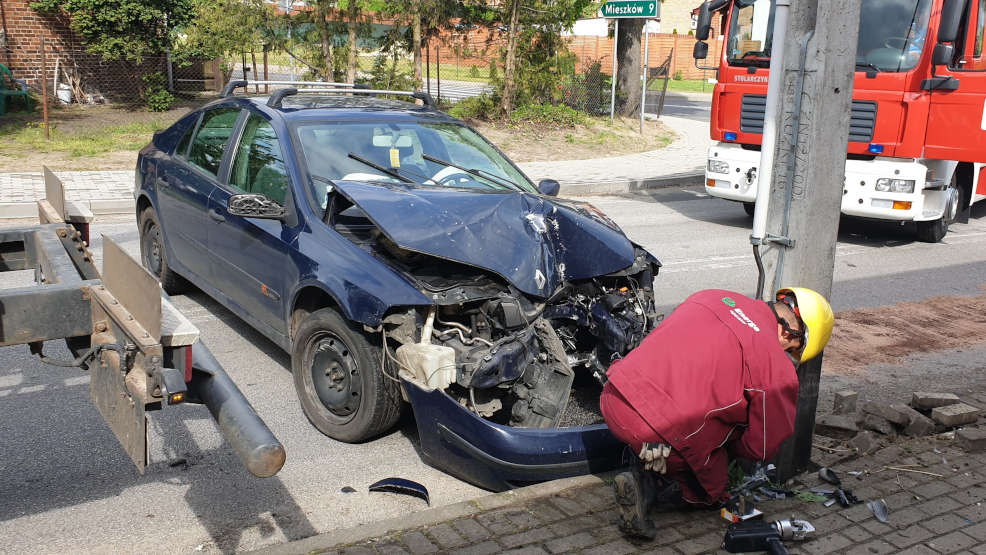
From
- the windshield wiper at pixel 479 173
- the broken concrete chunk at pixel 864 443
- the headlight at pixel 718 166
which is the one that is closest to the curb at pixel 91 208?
the windshield wiper at pixel 479 173

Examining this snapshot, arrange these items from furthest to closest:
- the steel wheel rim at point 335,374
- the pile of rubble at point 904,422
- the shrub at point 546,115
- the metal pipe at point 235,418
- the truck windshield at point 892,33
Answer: the shrub at point 546,115 → the truck windshield at point 892,33 → the pile of rubble at point 904,422 → the steel wheel rim at point 335,374 → the metal pipe at point 235,418

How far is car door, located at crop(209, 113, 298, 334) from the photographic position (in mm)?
5004

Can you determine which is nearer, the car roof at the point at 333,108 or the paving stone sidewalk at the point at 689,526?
the paving stone sidewalk at the point at 689,526

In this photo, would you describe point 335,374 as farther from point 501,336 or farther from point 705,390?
point 705,390

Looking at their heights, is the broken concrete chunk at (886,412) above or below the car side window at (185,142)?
below

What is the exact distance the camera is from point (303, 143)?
534cm

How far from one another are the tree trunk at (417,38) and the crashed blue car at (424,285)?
13359mm

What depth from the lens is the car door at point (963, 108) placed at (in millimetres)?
9586

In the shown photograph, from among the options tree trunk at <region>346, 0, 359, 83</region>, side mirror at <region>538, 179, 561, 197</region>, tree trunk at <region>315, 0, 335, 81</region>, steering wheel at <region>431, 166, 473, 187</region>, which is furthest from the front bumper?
tree trunk at <region>315, 0, 335, 81</region>

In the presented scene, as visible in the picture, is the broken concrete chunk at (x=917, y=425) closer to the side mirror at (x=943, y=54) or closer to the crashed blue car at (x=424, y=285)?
the crashed blue car at (x=424, y=285)

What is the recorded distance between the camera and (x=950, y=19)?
364 inches

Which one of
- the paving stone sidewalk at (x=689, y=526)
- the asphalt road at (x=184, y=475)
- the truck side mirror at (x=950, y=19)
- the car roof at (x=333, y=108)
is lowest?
the asphalt road at (x=184, y=475)

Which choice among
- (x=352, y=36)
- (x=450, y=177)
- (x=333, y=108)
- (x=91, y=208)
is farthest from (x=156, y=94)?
(x=450, y=177)

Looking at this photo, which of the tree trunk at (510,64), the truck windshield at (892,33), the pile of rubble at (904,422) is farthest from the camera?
the tree trunk at (510,64)
